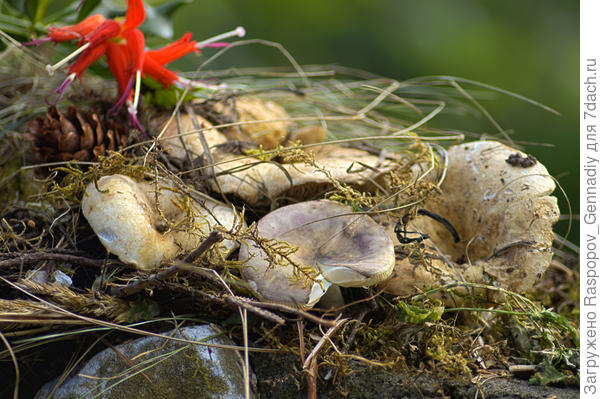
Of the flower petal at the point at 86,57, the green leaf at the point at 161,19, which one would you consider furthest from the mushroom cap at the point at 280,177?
the green leaf at the point at 161,19

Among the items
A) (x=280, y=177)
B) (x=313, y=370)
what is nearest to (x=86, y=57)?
(x=280, y=177)

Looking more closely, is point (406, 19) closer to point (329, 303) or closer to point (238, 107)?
point (238, 107)

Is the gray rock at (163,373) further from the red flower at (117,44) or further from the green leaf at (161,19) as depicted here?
the green leaf at (161,19)

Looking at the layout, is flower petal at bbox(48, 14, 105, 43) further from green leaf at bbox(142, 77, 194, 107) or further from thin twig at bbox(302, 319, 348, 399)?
thin twig at bbox(302, 319, 348, 399)

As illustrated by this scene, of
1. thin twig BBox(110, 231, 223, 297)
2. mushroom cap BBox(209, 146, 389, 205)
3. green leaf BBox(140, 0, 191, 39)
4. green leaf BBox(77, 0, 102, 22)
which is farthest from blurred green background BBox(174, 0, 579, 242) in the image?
thin twig BBox(110, 231, 223, 297)

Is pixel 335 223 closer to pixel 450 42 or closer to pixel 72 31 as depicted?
pixel 72 31

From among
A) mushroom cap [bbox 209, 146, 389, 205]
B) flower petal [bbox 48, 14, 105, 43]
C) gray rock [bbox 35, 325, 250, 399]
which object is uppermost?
flower petal [bbox 48, 14, 105, 43]
